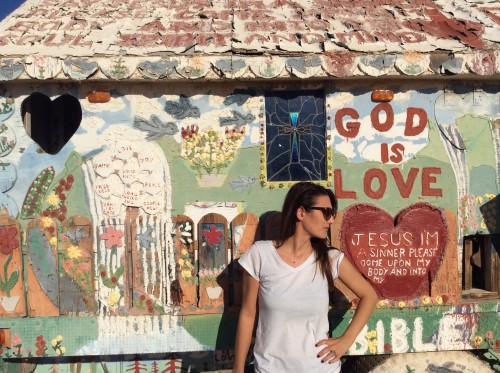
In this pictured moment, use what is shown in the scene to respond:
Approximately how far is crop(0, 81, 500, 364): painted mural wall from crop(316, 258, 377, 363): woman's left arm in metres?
0.87

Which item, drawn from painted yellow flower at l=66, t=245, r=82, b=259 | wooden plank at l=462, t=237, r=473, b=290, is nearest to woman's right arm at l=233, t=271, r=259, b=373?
painted yellow flower at l=66, t=245, r=82, b=259

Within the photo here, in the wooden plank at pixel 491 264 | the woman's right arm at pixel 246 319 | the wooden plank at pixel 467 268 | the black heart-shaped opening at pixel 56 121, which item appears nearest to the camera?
the woman's right arm at pixel 246 319

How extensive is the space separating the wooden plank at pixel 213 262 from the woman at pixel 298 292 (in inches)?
35.7

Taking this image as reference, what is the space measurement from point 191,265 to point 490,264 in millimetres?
2632

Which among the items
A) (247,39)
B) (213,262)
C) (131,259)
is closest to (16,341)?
(131,259)

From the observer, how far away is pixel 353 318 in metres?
3.69

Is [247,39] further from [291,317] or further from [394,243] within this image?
[291,317]

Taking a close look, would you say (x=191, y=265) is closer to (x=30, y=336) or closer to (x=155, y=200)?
(x=155, y=200)

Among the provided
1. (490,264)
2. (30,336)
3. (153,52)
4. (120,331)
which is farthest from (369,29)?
(30,336)

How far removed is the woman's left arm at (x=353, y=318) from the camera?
356cm

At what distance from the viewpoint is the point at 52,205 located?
453 centimetres

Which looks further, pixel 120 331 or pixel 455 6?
pixel 455 6

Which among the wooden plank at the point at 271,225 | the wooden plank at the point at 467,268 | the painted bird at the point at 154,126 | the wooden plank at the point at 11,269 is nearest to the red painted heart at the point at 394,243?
the wooden plank at the point at 467,268

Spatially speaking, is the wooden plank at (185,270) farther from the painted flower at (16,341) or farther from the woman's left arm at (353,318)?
the woman's left arm at (353,318)
